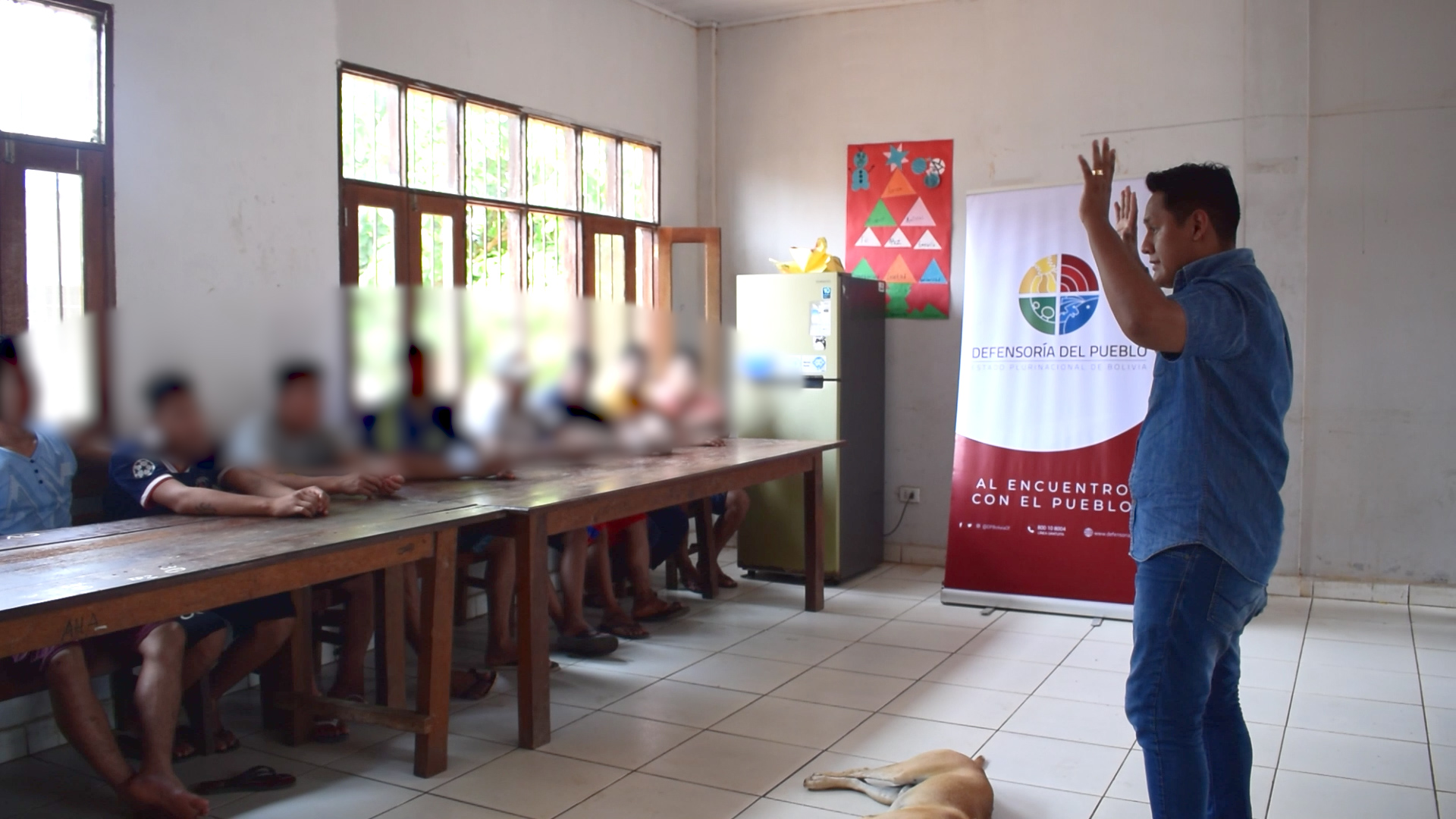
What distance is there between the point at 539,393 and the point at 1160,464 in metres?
2.93

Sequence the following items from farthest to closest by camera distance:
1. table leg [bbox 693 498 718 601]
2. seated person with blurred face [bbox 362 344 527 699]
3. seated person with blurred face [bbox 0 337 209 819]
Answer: table leg [bbox 693 498 718 601], seated person with blurred face [bbox 362 344 527 699], seated person with blurred face [bbox 0 337 209 819]

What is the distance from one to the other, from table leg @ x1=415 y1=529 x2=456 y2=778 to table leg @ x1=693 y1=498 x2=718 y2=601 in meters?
2.27

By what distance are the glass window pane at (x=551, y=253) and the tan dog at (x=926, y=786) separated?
9.64 ft

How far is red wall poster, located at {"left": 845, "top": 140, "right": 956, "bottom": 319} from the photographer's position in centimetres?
584

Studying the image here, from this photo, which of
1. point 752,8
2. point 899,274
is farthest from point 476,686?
point 752,8

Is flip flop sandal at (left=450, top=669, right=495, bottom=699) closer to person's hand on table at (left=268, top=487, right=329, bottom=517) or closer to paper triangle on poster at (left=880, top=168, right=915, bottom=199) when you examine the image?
person's hand on table at (left=268, top=487, right=329, bottom=517)

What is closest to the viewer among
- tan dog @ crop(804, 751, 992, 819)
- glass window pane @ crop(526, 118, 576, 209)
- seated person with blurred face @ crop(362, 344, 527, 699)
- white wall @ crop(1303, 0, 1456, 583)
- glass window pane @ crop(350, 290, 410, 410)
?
tan dog @ crop(804, 751, 992, 819)

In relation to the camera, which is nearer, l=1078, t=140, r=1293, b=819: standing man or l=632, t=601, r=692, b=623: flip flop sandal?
l=1078, t=140, r=1293, b=819: standing man

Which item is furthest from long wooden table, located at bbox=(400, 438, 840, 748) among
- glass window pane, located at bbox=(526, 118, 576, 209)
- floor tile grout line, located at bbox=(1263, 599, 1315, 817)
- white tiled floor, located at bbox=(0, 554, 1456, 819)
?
floor tile grout line, located at bbox=(1263, 599, 1315, 817)

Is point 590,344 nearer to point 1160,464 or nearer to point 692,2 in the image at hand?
point 692,2

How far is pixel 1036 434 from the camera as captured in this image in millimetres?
5090

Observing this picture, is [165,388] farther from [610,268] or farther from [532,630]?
[610,268]

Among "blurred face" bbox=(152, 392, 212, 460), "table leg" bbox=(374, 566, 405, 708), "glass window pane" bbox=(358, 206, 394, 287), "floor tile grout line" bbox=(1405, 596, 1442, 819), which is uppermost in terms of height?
"glass window pane" bbox=(358, 206, 394, 287)

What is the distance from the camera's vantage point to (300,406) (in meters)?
3.14
